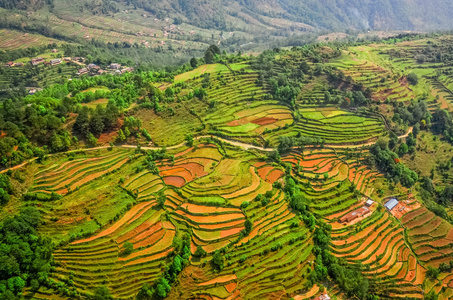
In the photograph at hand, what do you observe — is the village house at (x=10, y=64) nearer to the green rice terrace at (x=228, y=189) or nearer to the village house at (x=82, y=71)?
the village house at (x=82, y=71)

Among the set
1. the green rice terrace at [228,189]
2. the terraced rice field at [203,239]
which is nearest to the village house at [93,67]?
the green rice terrace at [228,189]

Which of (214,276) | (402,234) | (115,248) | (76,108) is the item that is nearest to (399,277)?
(402,234)

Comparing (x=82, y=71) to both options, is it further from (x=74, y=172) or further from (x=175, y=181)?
(x=175, y=181)

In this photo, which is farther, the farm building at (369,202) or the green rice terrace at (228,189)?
the farm building at (369,202)

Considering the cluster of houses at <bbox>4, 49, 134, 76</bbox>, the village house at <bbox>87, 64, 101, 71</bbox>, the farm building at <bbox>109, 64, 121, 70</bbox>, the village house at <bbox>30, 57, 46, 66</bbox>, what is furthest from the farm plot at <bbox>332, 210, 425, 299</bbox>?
the village house at <bbox>30, 57, 46, 66</bbox>

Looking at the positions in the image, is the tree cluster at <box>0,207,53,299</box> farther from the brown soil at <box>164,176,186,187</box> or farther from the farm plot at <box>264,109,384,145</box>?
the farm plot at <box>264,109,384,145</box>

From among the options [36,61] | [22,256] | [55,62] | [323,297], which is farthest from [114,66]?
[323,297]
